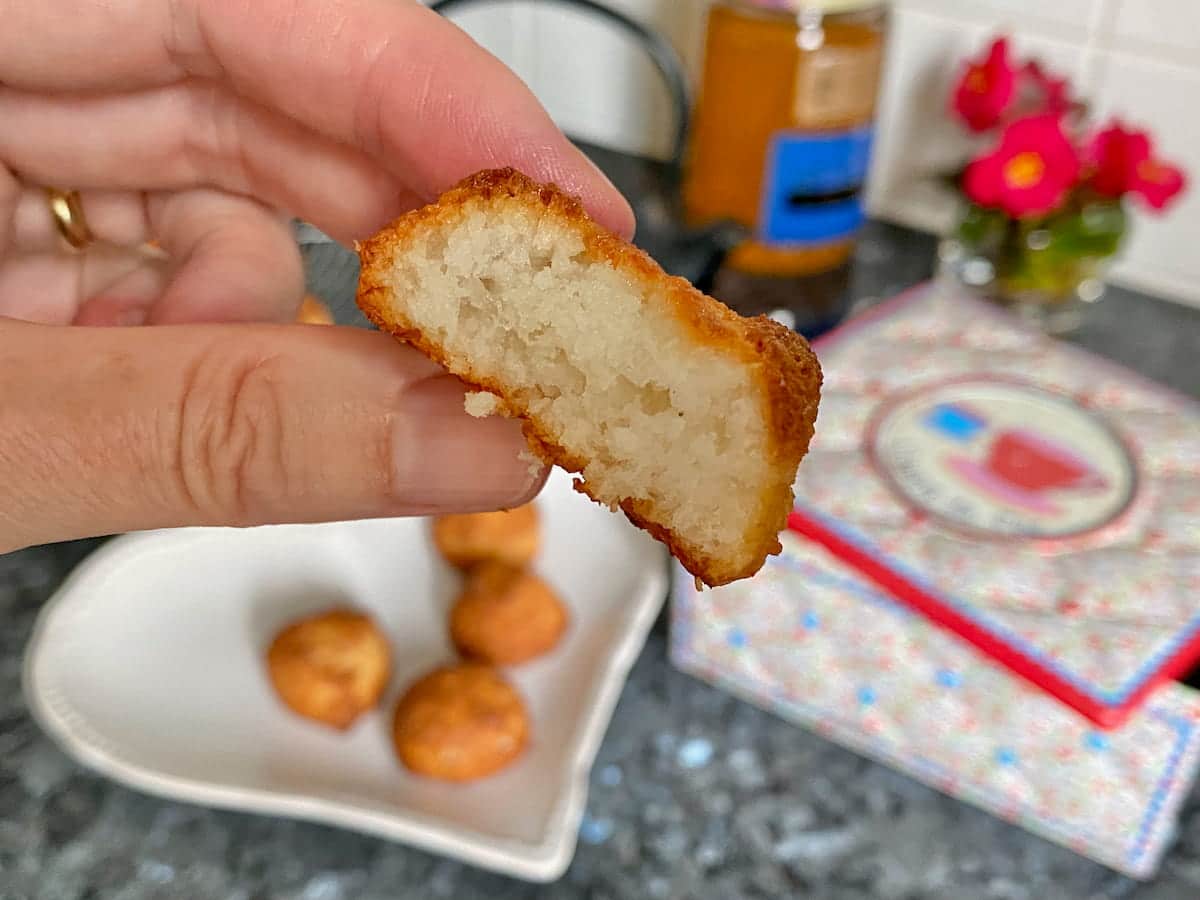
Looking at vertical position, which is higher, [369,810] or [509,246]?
[509,246]

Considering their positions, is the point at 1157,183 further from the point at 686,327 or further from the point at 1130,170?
the point at 686,327

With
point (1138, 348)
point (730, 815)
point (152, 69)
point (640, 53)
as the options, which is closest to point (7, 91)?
point (152, 69)

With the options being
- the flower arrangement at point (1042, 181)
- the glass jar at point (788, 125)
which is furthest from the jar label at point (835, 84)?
the flower arrangement at point (1042, 181)

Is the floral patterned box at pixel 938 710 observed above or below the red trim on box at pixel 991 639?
below

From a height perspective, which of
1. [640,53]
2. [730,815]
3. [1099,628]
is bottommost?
[730,815]

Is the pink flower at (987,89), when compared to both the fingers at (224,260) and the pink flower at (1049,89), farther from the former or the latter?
the fingers at (224,260)

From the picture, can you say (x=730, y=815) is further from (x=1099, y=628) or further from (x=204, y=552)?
(x=204, y=552)
